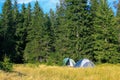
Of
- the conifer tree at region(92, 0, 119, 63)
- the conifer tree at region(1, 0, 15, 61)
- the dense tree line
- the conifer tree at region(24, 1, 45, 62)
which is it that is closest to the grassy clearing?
the dense tree line

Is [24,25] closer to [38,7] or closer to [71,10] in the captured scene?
[38,7]

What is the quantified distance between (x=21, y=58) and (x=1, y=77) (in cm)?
5462

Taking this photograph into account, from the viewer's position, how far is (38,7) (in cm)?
7144

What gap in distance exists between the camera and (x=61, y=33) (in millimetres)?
64000

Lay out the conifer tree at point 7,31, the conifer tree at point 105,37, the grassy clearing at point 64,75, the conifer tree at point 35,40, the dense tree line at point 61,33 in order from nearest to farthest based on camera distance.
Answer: the grassy clearing at point 64,75, the conifer tree at point 105,37, the dense tree line at point 61,33, the conifer tree at point 7,31, the conifer tree at point 35,40

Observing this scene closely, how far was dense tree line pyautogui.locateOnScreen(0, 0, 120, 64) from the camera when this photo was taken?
51.4m

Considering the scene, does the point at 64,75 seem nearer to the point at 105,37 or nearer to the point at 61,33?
the point at 105,37

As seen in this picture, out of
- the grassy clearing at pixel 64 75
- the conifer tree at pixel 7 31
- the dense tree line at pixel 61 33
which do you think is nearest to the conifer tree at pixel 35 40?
the dense tree line at pixel 61 33

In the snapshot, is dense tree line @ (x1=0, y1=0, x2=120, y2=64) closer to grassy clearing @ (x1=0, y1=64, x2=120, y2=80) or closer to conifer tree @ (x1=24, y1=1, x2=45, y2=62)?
conifer tree @ (x1=24, y1=1, x2=45, y2=62)

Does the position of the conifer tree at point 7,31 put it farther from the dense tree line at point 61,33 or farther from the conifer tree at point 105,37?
the conifer tree at point 105,37

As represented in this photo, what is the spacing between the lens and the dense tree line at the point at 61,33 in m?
51.4

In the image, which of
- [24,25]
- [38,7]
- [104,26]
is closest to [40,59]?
[24,25]

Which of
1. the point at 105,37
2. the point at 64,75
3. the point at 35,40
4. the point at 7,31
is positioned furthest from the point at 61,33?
the point at 64,75

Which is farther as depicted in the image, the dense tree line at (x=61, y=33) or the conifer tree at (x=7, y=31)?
the conifer tree at (x=7, y=31)
